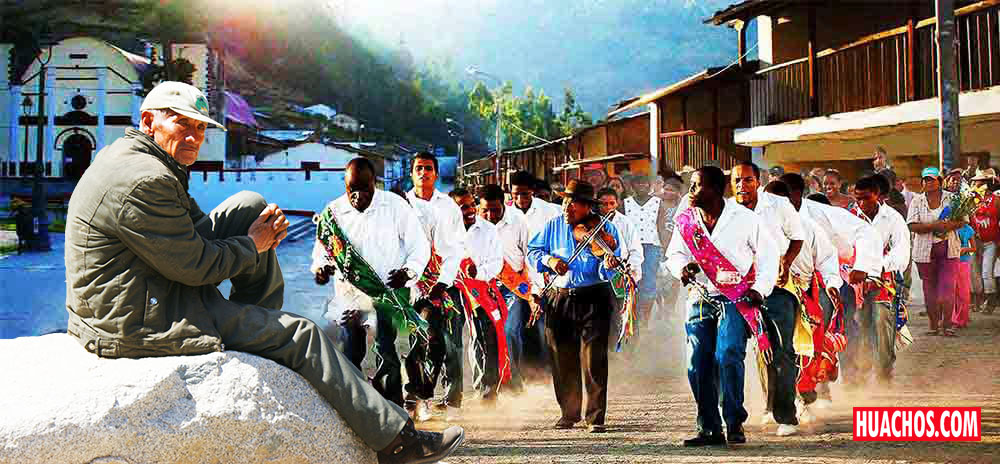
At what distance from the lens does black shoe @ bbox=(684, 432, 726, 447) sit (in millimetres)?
5320

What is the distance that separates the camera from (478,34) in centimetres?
661

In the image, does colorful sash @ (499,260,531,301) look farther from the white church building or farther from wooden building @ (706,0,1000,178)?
the white church building

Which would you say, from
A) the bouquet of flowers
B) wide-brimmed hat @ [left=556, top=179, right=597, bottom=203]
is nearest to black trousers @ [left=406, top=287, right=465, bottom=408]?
wide-brimmed hat @ [left=556, top=179, right=597, bottom=203]

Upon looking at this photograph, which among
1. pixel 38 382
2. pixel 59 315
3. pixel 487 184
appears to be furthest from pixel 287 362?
pixel 59 315

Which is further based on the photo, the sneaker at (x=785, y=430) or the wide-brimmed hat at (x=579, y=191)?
the wide-brimmed hat at (x=579, y=191)

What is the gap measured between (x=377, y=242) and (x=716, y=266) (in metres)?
1.68

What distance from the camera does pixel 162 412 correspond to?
3.27 meters

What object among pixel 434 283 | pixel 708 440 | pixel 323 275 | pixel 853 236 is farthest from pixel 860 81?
pixel 323 275

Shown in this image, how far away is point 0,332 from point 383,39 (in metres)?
2.90

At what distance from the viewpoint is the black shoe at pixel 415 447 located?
3385mm

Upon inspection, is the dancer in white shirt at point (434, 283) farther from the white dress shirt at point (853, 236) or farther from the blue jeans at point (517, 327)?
the white dress shirt at point (853, 236)

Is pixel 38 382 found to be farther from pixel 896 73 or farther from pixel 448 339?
pixel 896 73

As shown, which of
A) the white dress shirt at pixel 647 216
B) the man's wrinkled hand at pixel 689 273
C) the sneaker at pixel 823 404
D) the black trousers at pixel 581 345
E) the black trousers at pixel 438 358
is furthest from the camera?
the white dress shirt at pixel 647 216

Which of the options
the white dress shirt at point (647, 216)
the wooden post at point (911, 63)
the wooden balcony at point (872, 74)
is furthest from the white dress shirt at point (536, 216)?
the wooden post at point (911, 63)
